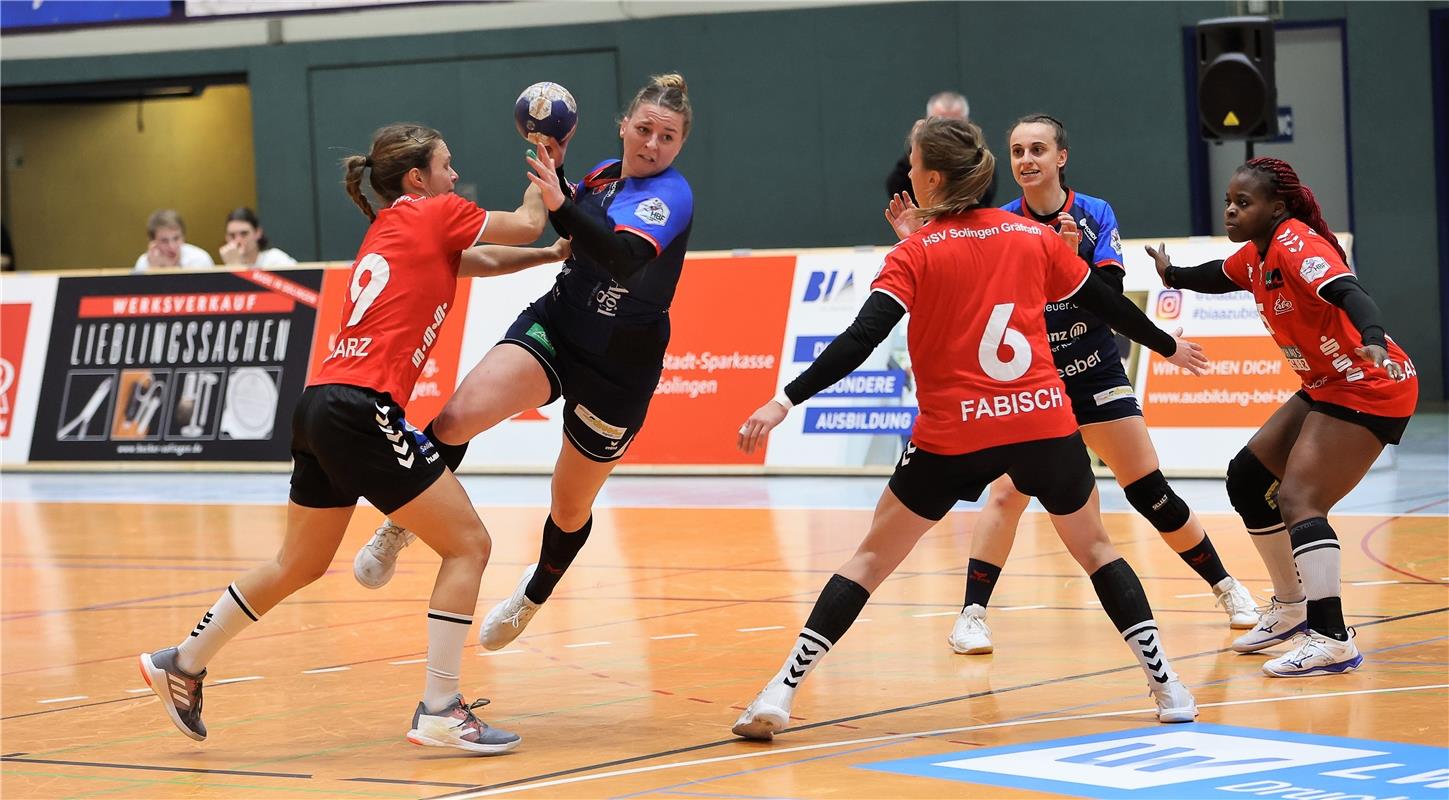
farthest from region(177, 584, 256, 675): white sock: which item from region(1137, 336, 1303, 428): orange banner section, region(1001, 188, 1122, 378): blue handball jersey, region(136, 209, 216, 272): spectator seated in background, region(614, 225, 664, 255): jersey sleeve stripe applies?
region(136, 209, 216, 272): spectator seated in background

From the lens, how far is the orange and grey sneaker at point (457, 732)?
5.91 m

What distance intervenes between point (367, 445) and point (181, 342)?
9947 mm

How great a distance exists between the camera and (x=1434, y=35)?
52.7 feet

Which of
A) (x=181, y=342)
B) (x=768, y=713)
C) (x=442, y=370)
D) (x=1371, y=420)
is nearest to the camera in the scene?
(x=768, y=713)

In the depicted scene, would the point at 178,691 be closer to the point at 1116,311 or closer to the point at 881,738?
the point at 881,738

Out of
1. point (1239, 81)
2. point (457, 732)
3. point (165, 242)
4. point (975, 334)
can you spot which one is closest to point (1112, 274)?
point (975, 334)

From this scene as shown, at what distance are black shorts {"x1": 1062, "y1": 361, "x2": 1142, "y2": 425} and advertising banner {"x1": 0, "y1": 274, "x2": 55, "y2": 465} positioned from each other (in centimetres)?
1099

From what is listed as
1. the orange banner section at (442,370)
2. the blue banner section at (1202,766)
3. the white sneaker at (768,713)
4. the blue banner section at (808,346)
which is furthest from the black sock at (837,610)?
the orange banner section at (442,370)

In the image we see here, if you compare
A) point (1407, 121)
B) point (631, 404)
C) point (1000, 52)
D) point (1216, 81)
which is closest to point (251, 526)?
point (631, 404)

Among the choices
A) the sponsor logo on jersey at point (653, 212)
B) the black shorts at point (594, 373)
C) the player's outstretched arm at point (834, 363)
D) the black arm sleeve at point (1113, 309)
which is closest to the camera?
the player's outstretched arm at point (834, 363)

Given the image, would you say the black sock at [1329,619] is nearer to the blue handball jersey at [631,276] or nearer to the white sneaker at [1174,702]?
the white sneaker at [1174,702]

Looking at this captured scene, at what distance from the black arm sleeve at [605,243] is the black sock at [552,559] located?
4.51ft

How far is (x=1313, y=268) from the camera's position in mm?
6570

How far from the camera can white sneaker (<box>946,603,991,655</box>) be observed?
24.1 ft
